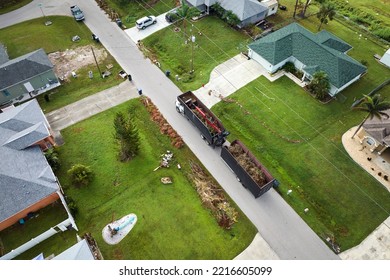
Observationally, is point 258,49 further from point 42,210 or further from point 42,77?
point 42,210

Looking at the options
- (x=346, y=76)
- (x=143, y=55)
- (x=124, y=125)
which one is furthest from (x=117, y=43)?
(x=346, y=76)

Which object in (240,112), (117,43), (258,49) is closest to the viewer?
(240,112)

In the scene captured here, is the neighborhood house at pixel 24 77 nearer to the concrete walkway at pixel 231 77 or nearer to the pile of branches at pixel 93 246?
the concrete walkway at pixel 231 77

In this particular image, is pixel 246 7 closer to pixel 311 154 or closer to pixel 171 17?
pixel 171 17

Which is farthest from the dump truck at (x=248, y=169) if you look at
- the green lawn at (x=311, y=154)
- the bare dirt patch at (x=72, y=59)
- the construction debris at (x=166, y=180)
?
the bare dirt patch at (x=72, y=59)

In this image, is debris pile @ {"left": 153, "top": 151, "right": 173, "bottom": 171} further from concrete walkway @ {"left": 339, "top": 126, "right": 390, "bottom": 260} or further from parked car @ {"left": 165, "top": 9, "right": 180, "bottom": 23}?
parked car @ {"left": 165, "top": 9, "right": 180, "bottom": 23}

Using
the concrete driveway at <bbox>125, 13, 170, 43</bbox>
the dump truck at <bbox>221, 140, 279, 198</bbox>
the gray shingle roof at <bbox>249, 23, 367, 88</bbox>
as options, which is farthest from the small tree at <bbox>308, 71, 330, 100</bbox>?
the concrete driveway at <bbox>125, 13, 170, 43</bbox>
